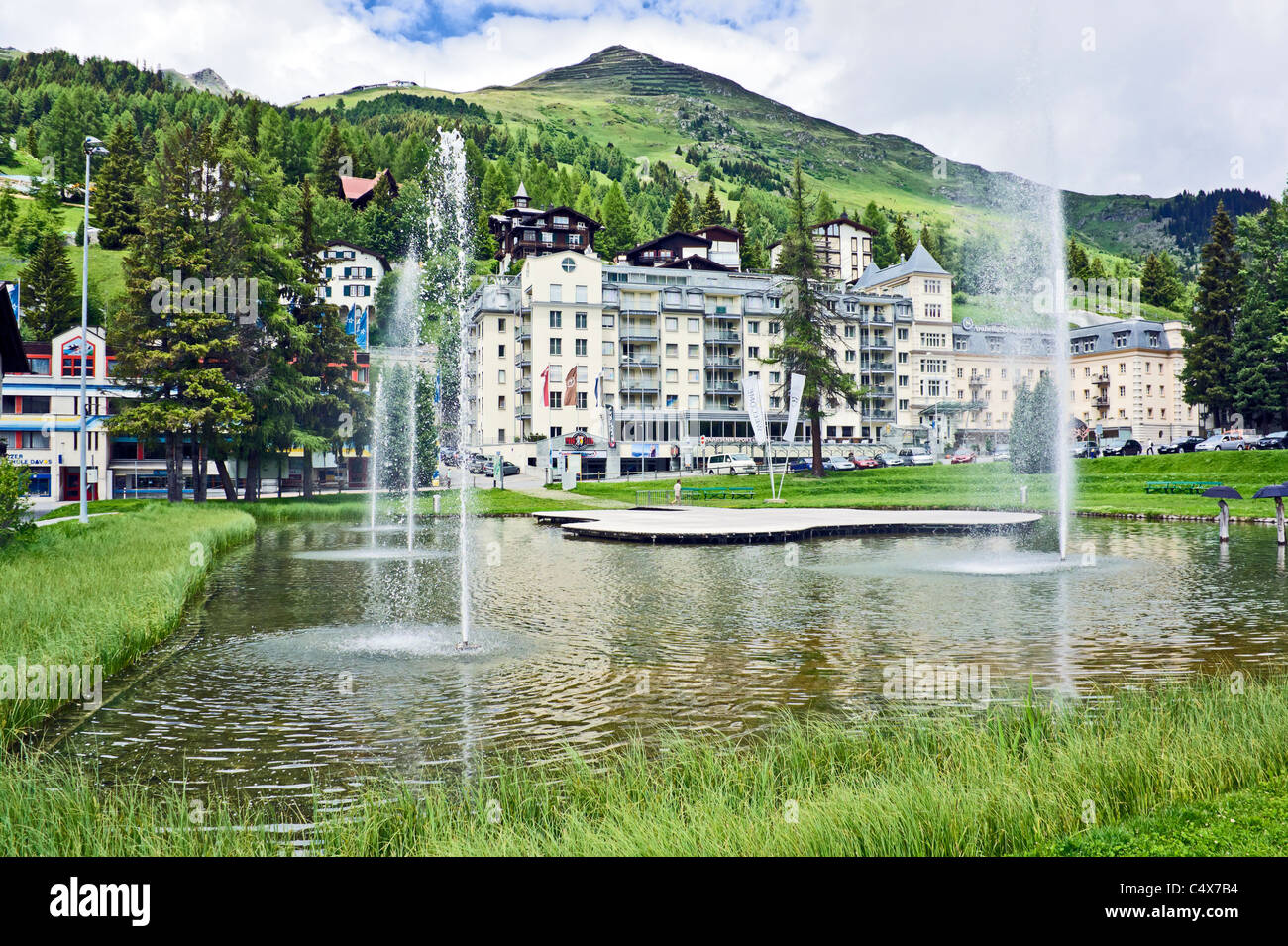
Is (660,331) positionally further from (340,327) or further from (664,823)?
(664,823)

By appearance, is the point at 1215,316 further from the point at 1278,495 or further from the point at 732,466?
the point at 1278,495

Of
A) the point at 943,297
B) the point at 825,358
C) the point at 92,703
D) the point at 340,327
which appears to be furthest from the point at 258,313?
the point at 943,297

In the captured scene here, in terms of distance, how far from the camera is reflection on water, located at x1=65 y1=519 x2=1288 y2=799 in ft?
32.5

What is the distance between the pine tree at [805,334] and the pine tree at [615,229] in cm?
8538

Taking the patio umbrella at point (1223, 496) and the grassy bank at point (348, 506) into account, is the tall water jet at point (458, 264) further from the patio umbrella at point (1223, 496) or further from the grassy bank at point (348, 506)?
the patio umbrella at point (1223, 496)

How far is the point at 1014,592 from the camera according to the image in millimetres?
19500

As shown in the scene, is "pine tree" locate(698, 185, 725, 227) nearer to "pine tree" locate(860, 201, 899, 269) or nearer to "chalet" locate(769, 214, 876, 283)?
"chalet" locate(769, 214, 876, 283)

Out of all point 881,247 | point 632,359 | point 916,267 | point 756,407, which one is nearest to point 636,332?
point 632,359

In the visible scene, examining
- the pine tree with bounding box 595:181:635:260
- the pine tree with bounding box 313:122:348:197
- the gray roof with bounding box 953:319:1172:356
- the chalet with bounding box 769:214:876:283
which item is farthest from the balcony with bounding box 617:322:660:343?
the chalet with bounding box 769:214:876:283

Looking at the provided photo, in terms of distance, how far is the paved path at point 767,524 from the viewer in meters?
32.6

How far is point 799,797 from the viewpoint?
7.07m

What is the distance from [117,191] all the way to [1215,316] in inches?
5394

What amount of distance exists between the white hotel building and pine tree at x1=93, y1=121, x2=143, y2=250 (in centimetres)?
5897

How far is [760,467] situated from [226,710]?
77.4m
